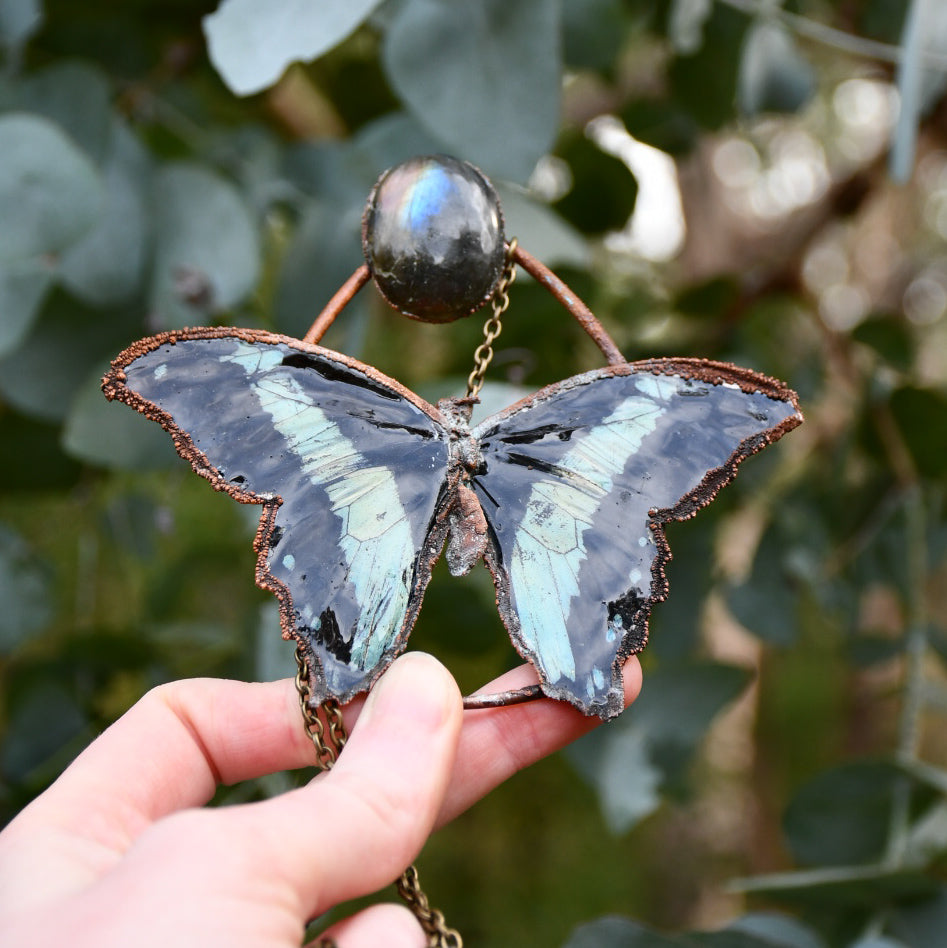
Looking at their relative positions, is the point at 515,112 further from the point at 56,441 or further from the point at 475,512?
the point at 56,441

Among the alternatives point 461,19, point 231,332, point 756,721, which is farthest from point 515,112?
point 756,721

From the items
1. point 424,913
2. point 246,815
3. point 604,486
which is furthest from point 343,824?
point 604,486

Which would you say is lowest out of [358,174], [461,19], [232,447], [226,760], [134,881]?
[226,760]

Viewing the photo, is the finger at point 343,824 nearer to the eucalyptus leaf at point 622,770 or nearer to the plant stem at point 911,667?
the eucalyptus leaf at point 622,770

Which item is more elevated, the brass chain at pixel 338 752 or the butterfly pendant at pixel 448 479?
the butterfly pendant at pixel 448 479

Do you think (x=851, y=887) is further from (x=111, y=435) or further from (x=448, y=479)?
(x=111, y=435)

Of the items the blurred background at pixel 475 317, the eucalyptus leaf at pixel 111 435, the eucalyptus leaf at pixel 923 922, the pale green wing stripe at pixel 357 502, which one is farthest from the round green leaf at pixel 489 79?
the eucalyptus leaf at pixel 923 922
